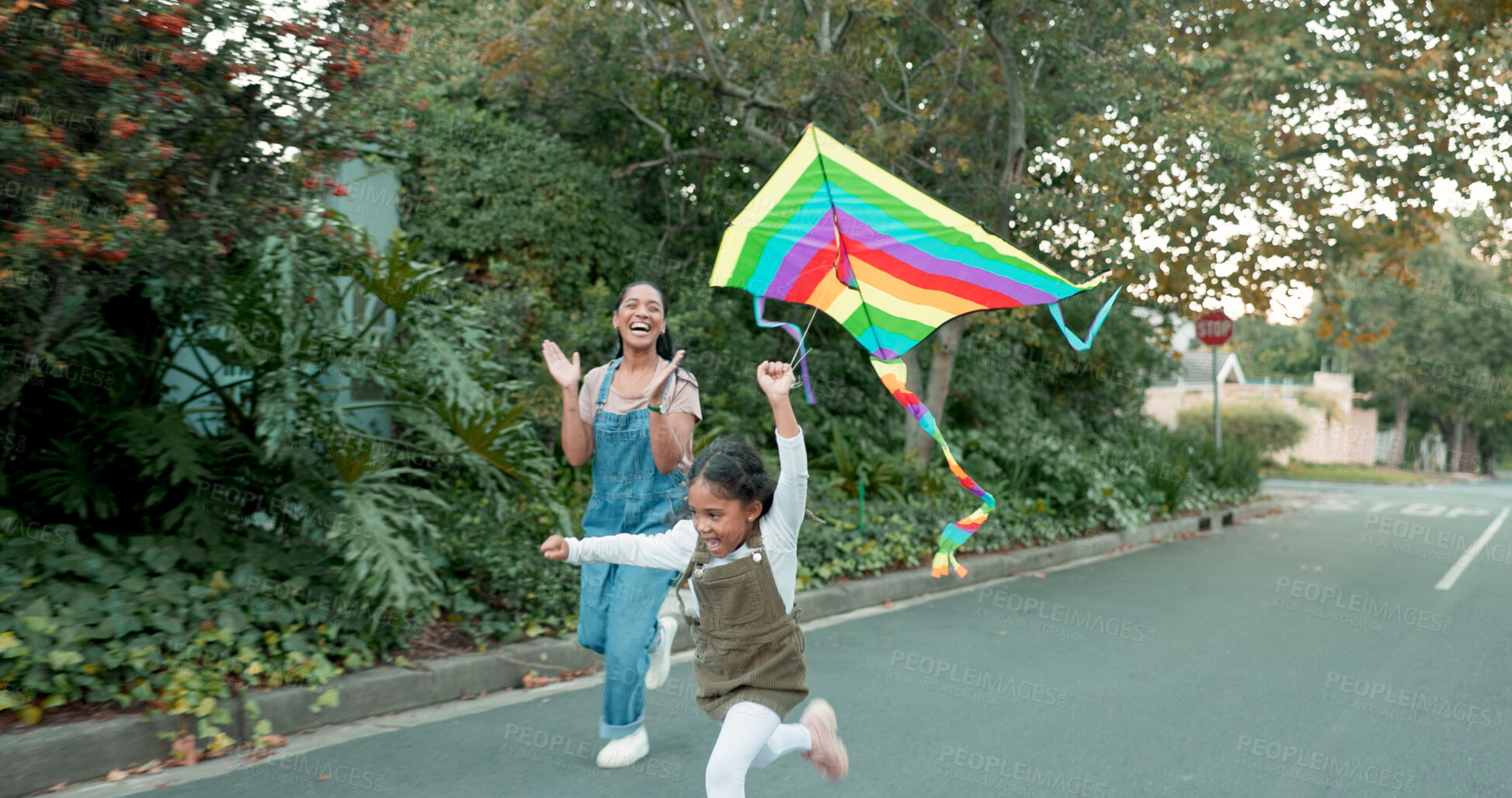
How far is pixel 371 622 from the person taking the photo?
5.14 meters

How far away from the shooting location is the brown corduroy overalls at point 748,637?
3146 millimetres

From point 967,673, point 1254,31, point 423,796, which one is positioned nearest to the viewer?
point 423,796

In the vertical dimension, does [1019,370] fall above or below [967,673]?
above

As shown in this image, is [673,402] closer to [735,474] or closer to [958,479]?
[735,474]

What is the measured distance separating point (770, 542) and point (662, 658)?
1530 mm

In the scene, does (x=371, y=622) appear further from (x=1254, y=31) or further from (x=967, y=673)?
(x=1254, y=31)

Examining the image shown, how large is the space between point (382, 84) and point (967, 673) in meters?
4.43

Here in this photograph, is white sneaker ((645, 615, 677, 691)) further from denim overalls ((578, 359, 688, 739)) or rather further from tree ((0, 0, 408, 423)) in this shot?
tree ((0, 0, 408, 423))

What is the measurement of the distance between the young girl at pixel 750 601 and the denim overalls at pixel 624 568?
0.72 metres

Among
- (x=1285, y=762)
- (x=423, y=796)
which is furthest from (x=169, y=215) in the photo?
(x=1285, y=762)

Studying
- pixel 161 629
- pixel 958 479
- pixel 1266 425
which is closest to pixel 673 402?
pixel 958 479

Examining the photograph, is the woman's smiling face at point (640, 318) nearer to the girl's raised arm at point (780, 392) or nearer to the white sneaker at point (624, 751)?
the girl's raised arm at point (780, 392)

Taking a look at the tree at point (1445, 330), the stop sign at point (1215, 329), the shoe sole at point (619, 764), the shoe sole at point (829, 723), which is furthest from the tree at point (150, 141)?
the tree at point (1445, 330)

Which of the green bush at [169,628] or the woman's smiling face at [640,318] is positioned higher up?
the woman's smiling face at [640,318]
